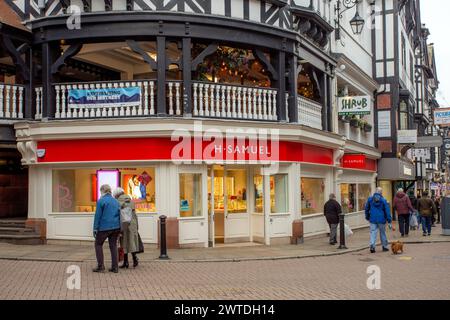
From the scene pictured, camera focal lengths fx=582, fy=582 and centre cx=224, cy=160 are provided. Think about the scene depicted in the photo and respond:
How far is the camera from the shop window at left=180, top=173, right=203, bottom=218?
15.2 meters

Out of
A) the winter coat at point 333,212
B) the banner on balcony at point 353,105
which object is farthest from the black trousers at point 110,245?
the banner on balcony at point 353,105

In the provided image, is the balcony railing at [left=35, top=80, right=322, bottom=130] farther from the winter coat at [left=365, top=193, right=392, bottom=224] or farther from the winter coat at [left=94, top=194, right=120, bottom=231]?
the winter coat at [left=94, top=194, right=120, bottom=231]

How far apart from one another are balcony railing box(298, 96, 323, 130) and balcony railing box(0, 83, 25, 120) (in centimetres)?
801

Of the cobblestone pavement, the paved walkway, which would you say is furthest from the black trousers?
the paved walkway

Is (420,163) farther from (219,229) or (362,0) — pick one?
(219,229)

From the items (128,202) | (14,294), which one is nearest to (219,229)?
(128,202)

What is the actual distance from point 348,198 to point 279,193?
7005 mm

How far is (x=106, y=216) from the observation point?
1111 cm

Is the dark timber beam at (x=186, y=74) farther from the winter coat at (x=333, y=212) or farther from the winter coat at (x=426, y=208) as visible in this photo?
the winter coat at (x=426, y=208)

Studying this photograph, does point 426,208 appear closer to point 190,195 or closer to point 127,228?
point 190,195

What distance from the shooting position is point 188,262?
12.9 meters

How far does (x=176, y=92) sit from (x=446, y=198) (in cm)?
1036

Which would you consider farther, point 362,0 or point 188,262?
point 362,0

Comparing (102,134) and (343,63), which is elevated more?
(343,63)
